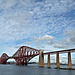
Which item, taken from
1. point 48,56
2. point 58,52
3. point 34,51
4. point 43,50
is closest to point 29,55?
point 34,51

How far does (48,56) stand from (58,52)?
15.0 m

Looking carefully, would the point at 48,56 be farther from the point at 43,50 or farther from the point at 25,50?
the point at 25,50

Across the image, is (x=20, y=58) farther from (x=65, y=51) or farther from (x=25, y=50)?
(x=65, y=51)

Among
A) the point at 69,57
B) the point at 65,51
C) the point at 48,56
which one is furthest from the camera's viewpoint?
the point at 48,56

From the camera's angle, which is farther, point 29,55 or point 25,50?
point 25,50

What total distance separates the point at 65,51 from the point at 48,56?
2173cm

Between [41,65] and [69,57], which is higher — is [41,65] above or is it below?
below

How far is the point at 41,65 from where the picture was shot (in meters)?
117

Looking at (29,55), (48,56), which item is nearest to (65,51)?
(48,56)

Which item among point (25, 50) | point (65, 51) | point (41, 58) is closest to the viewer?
point (65, 51)

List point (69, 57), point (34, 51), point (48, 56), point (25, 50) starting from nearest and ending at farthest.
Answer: point (69, 57) < point (48, 56) < point (34, 51) < point (25, 50)

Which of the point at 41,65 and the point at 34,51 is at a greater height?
the point at 34,51

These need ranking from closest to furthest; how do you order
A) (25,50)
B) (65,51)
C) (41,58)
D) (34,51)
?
(65,51) → (41,58) → (34,51) → (25,50)

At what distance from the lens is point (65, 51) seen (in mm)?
89500
